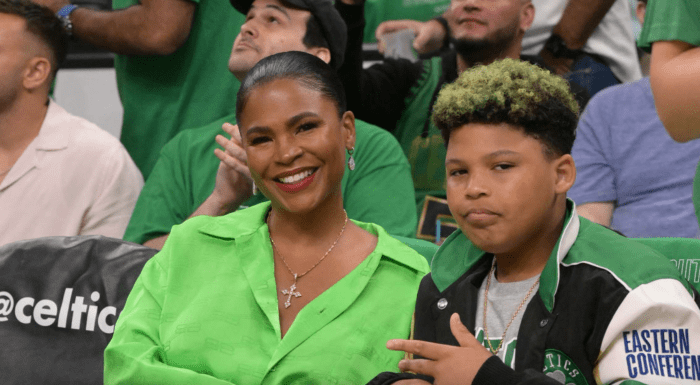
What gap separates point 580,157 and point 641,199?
9.4 inches

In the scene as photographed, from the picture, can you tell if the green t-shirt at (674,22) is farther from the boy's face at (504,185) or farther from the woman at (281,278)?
the woman at (281,278)

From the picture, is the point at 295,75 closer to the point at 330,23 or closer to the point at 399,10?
the point at 330,23

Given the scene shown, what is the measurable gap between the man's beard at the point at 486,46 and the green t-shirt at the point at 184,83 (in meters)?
0.87

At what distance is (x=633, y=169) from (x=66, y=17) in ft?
7.06

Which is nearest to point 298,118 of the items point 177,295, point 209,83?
point 177,295

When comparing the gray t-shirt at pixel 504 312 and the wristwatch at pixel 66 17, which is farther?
the wristwatch at pixel 66 17

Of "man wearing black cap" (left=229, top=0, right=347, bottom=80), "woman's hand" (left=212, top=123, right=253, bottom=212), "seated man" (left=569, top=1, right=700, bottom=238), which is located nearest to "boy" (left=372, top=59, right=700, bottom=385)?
"woman's hand" (left=212, top=123, right=253, bottom=212)

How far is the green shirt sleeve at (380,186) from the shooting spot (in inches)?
98.8

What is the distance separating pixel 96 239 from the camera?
2.16 m

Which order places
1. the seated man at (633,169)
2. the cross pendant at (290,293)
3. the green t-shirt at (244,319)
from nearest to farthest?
the green t-shirt at (244,319)
the cross pendant at (290,293)
the seated man at (633,169)

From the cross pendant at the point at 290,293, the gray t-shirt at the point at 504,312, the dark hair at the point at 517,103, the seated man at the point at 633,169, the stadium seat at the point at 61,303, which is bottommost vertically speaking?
the stadium seat at the point at 61,303

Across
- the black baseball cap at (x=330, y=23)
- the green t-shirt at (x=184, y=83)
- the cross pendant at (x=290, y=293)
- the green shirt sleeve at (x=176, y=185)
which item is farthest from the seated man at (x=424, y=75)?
the cross pendant at (x=290, y=293)

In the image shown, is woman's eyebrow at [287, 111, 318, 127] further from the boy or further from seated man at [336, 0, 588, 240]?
seated man at [336, 0, 588, 240]

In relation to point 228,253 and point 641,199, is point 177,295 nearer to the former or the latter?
point 228,253
